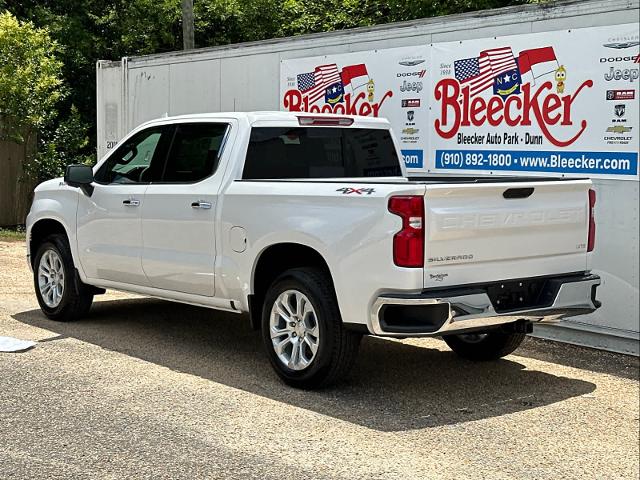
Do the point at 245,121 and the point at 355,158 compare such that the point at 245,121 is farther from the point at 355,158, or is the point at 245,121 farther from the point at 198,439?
the point at 198,439

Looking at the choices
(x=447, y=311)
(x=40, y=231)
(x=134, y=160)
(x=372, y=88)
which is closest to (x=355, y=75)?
(x=372, y=88)

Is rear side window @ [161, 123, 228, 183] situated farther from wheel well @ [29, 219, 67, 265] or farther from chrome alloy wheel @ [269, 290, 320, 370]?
wheel well @ [29, 219, 67, 265]

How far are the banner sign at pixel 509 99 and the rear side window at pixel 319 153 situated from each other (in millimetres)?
1327

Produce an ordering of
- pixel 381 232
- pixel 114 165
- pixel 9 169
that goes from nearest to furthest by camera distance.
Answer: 1. pixel 381 232
2. pixel 114 165
3. pixel 9 169

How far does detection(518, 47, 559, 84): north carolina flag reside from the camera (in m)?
8.63

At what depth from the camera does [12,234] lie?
57.6 ft

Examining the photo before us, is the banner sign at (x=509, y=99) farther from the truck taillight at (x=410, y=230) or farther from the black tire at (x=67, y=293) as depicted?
the black tire at (x=67, y=293)

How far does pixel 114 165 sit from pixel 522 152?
369 centimetres

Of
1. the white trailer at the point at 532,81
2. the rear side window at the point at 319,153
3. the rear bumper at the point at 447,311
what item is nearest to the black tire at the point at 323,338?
the rear bumper at the point at 447,311

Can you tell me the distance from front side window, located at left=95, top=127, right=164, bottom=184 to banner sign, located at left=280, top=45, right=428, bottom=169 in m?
2.81

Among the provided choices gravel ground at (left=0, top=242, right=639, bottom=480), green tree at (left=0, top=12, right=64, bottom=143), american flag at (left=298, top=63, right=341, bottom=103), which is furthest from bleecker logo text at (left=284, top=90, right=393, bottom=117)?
green tree at (left=0, top=12, right=64, bottom=143)

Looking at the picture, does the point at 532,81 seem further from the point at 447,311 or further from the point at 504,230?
the point at 447,311

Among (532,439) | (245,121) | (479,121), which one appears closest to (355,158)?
(245,121)

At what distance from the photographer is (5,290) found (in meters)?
11.0
